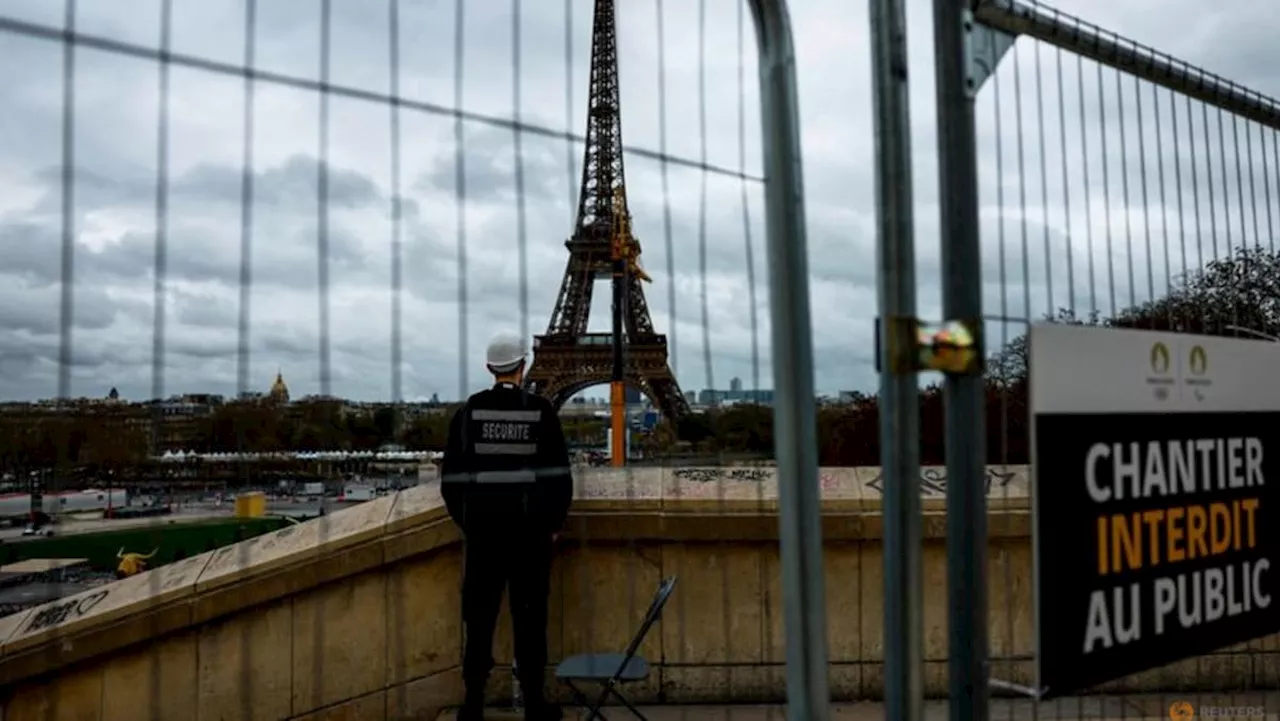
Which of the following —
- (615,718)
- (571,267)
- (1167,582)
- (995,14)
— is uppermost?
(995,14)

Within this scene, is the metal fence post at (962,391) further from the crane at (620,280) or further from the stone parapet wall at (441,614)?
the stone parapet wall at (441,614)

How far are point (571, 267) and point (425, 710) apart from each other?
2928 millimetres

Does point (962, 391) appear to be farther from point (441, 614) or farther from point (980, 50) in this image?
point (441, 614)

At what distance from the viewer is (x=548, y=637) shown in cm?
451

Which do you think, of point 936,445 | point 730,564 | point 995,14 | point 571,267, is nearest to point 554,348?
point 571,267

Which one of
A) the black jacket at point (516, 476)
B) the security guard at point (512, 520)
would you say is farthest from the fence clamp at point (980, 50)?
the black jacket at point (516, 476)

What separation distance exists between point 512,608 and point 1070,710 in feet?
8.25

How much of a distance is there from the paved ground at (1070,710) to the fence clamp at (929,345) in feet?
9.85

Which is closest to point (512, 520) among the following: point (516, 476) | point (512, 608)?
point (516, 476)

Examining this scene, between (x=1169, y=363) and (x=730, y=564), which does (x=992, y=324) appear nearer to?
(x=1169, y=363)

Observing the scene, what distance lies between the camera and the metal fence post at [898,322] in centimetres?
158

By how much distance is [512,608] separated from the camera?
4035 mm

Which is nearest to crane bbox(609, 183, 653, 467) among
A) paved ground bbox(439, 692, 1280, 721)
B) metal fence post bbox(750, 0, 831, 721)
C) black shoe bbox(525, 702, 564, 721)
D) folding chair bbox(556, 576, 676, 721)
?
metal fence post bbox(750, 0, 831, 721)

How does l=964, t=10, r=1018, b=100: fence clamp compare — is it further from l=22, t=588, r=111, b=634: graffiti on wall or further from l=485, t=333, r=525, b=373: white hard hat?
l=22, t=588, r=111, b=634: graffiti on wall
